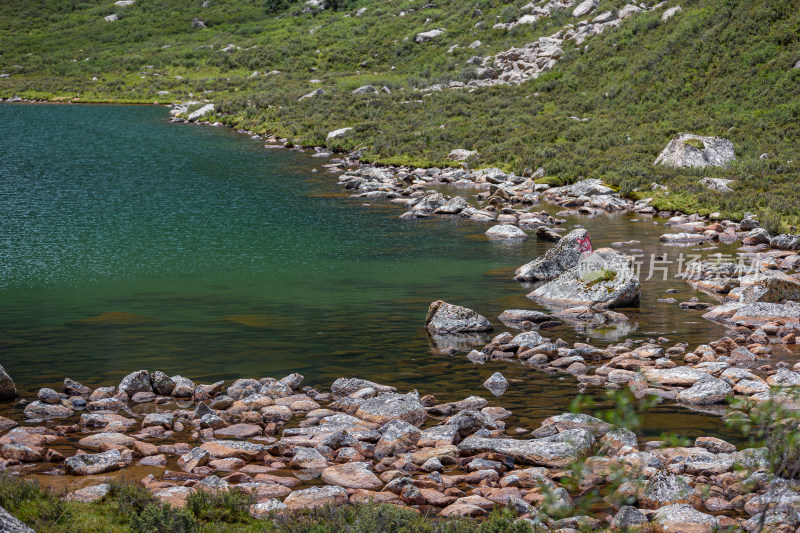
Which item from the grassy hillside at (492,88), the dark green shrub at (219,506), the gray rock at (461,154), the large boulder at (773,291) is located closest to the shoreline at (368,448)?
the dark green shrub at (219,506)

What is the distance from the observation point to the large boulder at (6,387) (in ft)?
56.2

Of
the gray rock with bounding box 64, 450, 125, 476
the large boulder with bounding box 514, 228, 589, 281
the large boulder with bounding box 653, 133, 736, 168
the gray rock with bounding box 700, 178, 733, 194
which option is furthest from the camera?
the large boulder with bounding box 653, 133, 736, 168

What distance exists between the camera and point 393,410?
16094 millimetres

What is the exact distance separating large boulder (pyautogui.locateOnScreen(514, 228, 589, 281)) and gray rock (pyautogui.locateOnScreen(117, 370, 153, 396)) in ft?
52.9

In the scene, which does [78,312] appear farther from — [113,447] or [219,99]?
[219,99]

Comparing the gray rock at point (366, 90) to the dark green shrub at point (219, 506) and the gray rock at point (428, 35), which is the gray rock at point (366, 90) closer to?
the gray rock at point (428, 35)

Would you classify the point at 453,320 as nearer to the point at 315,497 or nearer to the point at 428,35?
the point at 315,497

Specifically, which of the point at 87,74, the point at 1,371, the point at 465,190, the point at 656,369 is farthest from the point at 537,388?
the point at 87,74

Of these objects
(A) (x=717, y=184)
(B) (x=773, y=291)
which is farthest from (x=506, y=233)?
(B) (x=773, y=291)

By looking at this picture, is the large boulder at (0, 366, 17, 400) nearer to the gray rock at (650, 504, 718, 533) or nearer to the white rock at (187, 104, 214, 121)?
the gray rock at (650, 504, 718, 533)

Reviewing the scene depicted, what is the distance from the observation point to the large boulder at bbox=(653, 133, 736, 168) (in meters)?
49.3

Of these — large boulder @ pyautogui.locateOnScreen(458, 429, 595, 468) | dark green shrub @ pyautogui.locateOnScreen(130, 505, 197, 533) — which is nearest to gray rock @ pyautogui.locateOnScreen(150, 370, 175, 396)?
large boulder @ pyautogui.locateOnScreen(458, 429, 595, 468)

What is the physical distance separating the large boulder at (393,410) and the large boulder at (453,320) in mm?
6393

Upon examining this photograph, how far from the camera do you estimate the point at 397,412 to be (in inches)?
631
